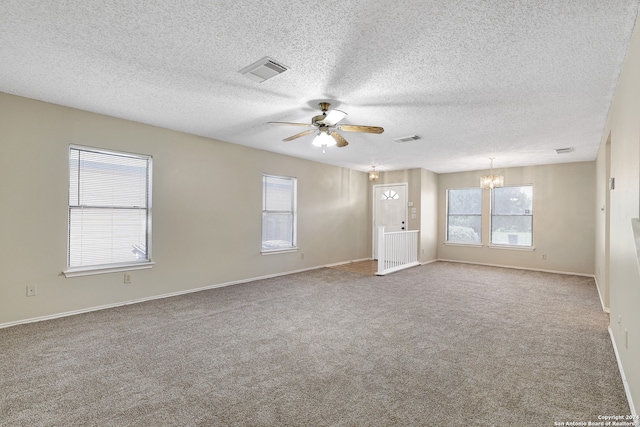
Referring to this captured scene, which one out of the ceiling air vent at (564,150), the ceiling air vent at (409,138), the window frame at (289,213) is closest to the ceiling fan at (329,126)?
the ceiling air vent at (409,138)

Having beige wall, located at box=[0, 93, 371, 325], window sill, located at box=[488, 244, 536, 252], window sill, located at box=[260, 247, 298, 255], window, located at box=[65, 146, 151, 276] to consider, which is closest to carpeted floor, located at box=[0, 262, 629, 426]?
beige wall, located at box=[0, 93, 371, 325]

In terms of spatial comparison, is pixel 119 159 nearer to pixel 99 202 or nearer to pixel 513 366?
pixel 99 202

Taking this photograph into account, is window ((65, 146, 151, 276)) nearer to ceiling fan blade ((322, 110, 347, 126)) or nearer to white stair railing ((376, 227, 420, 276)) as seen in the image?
ceiling fan blade ((322, 110, 347, 126))

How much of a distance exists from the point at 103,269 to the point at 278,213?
10.0ft

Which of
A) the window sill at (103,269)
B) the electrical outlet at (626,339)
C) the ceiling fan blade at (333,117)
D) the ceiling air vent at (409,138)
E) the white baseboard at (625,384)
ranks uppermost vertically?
the ceiling air vent at (409,138)

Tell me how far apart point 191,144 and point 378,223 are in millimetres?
5313

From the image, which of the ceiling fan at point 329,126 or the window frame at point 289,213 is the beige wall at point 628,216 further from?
the window frame at point 289,213

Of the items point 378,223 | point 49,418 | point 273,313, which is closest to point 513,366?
point 273,313

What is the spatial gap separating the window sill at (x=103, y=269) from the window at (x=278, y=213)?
2111 millimetres

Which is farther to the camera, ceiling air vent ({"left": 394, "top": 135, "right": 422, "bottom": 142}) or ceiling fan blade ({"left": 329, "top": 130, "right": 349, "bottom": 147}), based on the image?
ceiling air vent ({"left": 394, "top": 135, "right": 422, "bottom": 142})

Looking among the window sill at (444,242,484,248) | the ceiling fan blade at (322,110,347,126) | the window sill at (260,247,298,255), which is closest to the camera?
the ceiling fan blade at (322,110,347,126)

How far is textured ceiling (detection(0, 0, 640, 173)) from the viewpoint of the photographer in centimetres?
193

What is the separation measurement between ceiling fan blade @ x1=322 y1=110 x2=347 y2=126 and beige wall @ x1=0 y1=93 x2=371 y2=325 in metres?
2.42

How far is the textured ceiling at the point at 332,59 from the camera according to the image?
76.1 inches
